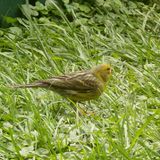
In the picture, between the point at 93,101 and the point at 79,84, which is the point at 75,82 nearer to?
the point at 79,84

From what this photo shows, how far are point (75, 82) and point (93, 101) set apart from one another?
13.1 inches

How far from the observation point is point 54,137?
5.23 metres

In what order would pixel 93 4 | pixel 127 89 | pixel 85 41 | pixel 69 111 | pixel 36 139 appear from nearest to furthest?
pixel 36 139
pixel 69 111
pixel 127 89
pixel 85 41
pixel 93 4

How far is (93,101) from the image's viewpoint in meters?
6.20

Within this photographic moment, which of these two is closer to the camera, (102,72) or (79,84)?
(79,84)

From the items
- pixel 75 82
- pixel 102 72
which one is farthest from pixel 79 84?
pixel 102 72

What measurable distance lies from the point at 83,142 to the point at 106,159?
528mm

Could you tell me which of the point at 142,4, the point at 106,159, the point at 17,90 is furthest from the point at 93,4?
the point at 106,159

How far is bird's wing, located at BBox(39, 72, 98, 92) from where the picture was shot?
5812 millimetres

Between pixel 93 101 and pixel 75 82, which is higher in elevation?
pixel 75 82

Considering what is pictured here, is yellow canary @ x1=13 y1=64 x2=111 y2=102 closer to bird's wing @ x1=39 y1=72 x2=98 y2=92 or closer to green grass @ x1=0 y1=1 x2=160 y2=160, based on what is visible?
bird's wing @ x1=39 y1=72 x2=98 y2=92

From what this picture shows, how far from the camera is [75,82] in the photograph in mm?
5945

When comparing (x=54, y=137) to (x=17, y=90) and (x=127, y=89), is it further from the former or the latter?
(x=127, y=89)

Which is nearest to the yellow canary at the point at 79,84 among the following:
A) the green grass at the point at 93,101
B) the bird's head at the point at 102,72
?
the bird's head at the point at 102,72
